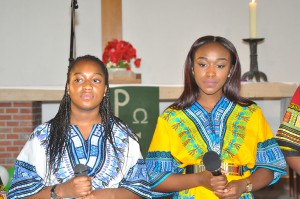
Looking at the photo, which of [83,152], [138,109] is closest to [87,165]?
[83,152]

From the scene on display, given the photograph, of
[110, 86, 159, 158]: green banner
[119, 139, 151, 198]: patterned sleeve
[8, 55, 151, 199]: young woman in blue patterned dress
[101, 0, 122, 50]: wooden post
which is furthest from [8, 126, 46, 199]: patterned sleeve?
[101, 0, 122, 50]: wooden post

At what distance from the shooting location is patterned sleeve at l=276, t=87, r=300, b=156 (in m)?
2.18

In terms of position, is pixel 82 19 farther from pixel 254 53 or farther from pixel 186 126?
pixel 186 126

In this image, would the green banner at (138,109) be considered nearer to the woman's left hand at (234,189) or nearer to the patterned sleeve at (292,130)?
the woman's left hand at (234,189)

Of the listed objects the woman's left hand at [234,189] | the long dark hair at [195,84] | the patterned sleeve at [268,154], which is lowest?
the woman's left hand at [234,189]

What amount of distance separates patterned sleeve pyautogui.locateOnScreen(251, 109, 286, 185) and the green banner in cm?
150

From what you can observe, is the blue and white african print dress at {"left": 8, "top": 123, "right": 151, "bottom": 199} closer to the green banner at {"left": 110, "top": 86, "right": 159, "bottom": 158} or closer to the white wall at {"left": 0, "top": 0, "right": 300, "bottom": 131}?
the green banner at {"left": 110, "top": 86, "right": 159, "bottom": 158}

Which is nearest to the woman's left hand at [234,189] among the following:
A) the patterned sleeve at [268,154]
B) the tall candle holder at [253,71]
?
the patterned sleeve at [268,154]

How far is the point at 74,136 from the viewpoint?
2.27 metres

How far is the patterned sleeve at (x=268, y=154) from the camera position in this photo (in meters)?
2.41

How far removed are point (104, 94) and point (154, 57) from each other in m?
3.90

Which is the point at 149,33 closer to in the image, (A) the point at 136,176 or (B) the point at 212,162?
(A) the point at 136,176

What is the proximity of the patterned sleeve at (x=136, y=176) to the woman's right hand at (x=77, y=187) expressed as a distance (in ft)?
0.76

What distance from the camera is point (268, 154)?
2439mm
